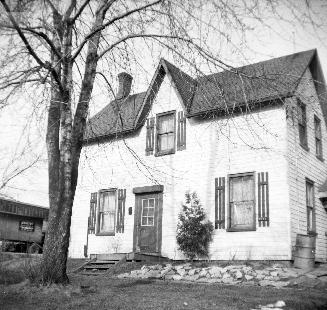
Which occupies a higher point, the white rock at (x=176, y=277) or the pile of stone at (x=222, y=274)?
the pile of stone at (x=222, y=274)

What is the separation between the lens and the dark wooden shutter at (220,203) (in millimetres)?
14477

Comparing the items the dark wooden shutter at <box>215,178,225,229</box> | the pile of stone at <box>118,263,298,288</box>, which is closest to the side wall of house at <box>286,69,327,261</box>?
the pile of stone at <box>118,263,298,288</box>

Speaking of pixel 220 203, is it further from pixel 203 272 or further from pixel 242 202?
pixel 203 272

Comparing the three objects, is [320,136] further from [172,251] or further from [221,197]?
[172,251]

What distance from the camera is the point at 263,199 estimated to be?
44.9ft

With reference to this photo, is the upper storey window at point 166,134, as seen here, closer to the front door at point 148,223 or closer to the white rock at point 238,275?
the front door at point 148,223

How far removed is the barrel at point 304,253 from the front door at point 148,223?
17.3 ft

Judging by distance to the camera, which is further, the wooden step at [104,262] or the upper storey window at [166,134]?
the upper storey window at [166,134]

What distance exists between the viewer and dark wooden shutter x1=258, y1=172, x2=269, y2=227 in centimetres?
1351

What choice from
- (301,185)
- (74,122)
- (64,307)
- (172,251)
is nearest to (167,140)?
(172,251)

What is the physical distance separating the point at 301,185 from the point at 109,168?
8286 mm

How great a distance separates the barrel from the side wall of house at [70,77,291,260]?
30cm

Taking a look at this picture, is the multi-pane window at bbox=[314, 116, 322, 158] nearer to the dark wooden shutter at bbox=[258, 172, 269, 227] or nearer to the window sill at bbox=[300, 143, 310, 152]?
the window sill at bbox=[300, 143, 310, 152]

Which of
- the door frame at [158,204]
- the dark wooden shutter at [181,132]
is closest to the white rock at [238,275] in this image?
the door frame at [158,204]
